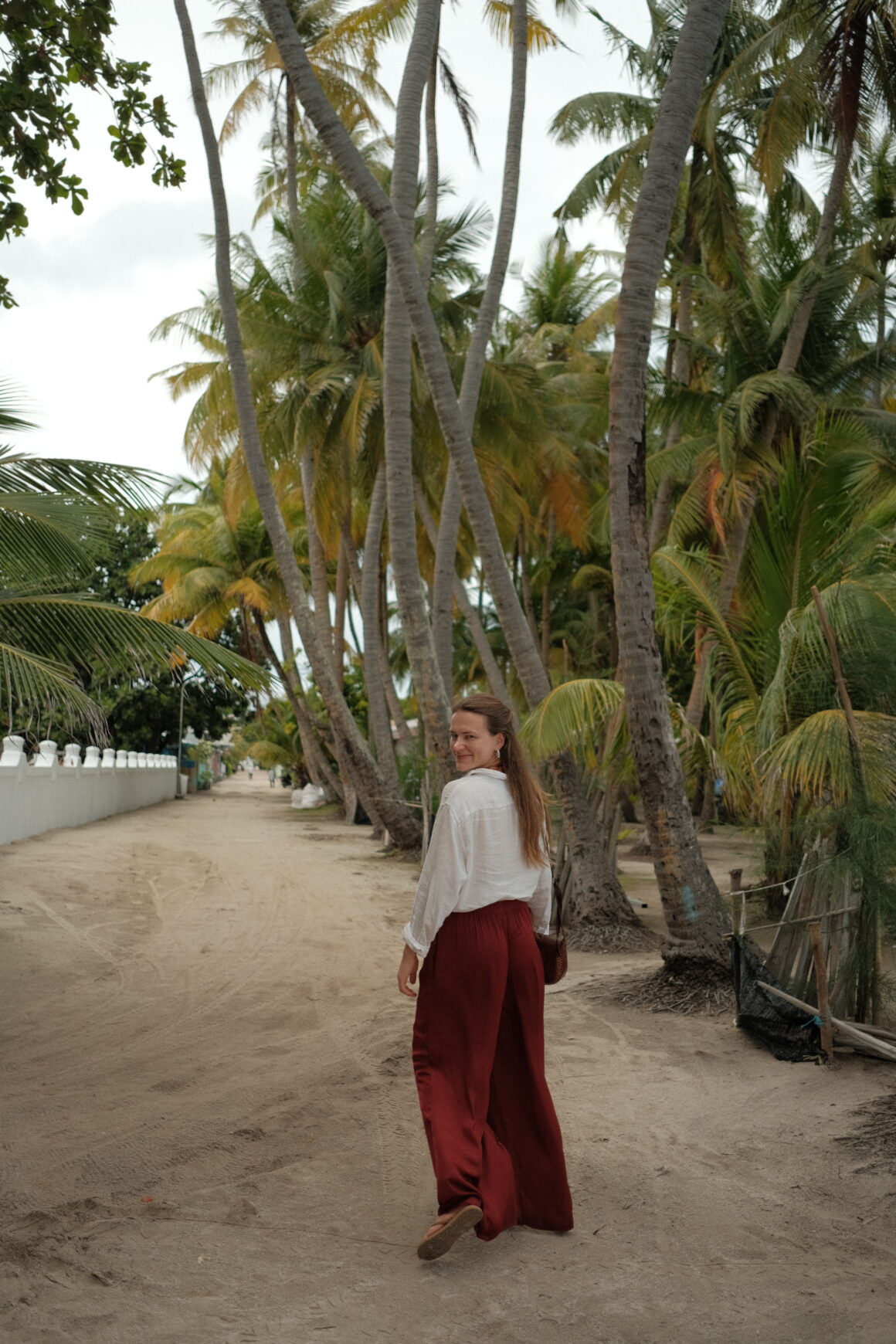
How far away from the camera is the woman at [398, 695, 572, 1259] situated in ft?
11.8

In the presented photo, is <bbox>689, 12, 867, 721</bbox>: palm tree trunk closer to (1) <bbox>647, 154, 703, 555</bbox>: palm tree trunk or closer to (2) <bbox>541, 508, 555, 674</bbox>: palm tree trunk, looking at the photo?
(1) <bbox>647, 154, 703, 555</bbox>: palm tree trunk

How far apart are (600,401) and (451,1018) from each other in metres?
16.5

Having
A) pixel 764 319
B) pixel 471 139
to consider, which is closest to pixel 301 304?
pixel 471 139

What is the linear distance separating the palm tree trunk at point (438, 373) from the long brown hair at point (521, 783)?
537 cm

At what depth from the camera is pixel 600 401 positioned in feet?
62.3

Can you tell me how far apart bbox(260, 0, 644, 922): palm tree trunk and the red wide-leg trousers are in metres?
5.61

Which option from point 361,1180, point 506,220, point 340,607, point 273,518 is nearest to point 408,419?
point 506,220

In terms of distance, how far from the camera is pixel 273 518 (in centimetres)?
1498

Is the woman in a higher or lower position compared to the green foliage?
lower

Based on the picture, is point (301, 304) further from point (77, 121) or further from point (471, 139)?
point (77, 121)

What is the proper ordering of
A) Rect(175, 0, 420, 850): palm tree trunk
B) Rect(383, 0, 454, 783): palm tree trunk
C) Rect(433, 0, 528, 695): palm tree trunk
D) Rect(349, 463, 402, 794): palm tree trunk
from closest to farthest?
1. Rect(383, 0, 454, 783): palm tree trunk
2. Rect(433, 0, 528, 695): palm tree trunk
3. Rect(175, 0, 420, 850): palm tree trunk
4. Rect(349, 463, 402, 794): palm tree trunk

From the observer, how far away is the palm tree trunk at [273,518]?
13.8 meters

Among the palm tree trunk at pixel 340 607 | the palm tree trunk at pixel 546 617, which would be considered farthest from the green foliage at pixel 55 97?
the palm tree trunk at pixel 546 617

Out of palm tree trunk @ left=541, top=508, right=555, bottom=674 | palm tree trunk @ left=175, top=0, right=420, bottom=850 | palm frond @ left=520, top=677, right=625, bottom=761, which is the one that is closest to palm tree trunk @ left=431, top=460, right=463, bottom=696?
palm tree trunk @ left=175, top=0, right=420, bottom=850
